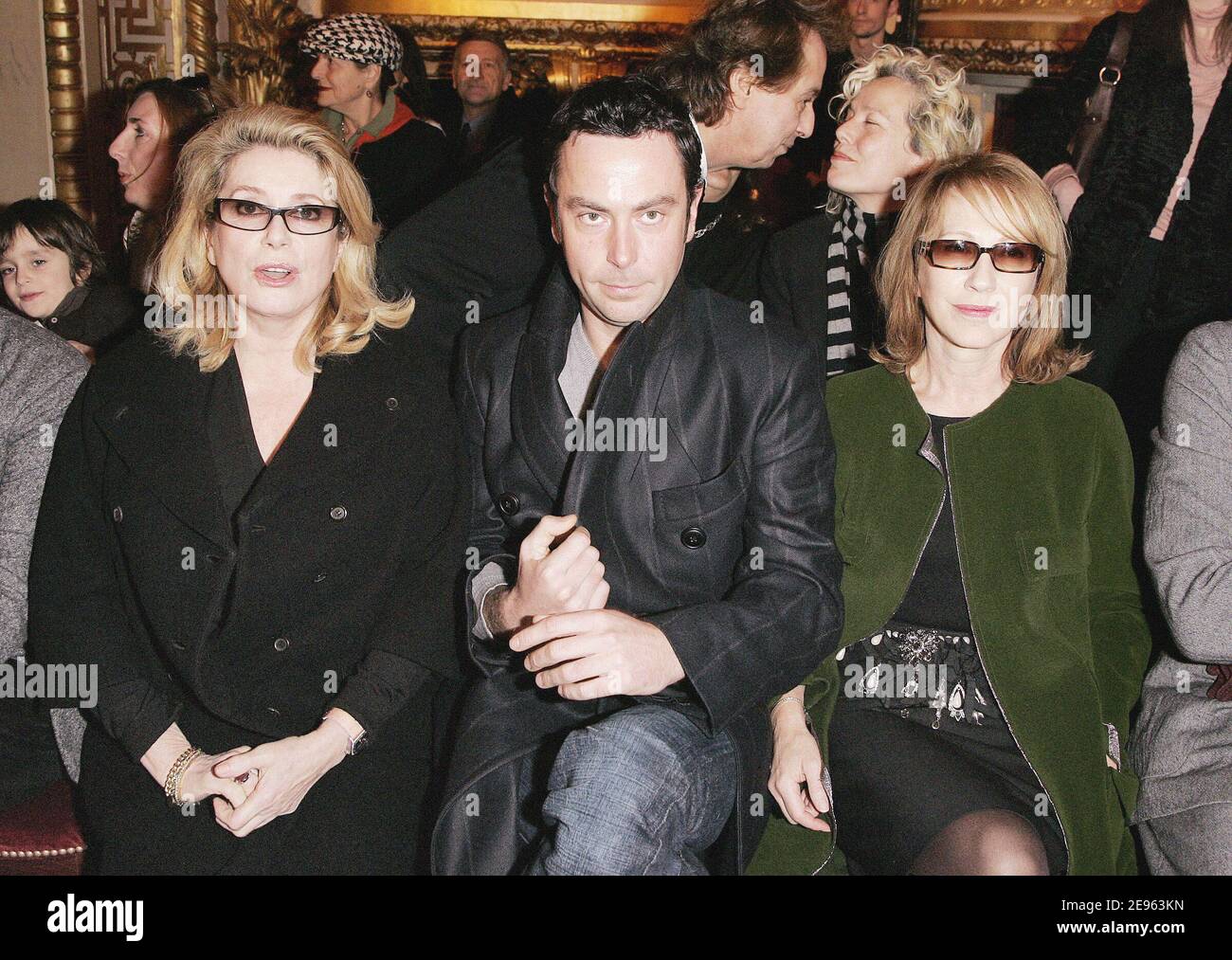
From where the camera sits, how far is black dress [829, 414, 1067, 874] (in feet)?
6.98

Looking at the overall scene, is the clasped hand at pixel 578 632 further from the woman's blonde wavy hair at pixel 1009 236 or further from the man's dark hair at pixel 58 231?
the man's dark hair at pixel 58 231

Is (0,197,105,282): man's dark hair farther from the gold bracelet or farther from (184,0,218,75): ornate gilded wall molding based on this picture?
the gold bracelet

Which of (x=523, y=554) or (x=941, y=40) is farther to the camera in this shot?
(x=941, y=40)

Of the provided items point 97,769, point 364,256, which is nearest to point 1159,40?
point 364,256

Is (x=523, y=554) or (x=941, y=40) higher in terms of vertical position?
(x=941, y=40)

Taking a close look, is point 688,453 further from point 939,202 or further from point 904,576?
point 939,202

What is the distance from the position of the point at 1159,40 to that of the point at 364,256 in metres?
2.13

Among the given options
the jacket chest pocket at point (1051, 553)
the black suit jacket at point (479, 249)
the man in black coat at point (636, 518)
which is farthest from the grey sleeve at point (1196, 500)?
the black suit jacket at point (479, 249)

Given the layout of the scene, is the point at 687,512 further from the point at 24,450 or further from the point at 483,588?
the point at 24,450

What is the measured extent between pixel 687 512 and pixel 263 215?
991 millimetres

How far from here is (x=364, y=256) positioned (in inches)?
94.7

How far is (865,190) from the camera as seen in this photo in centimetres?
303

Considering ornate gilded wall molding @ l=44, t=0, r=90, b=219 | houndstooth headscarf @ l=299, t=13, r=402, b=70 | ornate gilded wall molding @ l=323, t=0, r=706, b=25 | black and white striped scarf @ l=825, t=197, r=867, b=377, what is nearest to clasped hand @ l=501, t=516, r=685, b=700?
black and white striped scarf @ l=825, t=197, r=867, b=377

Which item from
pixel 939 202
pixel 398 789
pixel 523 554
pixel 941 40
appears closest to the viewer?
pixel 523 554
